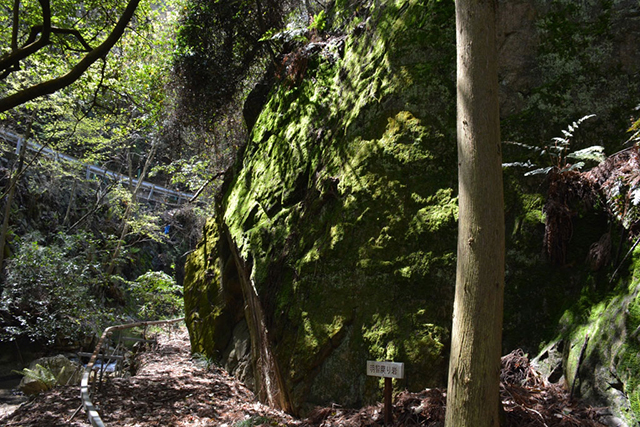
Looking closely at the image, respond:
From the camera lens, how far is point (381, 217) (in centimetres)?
480

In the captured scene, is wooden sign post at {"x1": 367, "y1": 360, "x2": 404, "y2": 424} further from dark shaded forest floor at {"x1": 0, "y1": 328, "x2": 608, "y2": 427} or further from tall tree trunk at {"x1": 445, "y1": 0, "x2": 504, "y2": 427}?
tall tree trunk at {"x1": 445, "y1": 0, "x2": 504, "y2": 427}

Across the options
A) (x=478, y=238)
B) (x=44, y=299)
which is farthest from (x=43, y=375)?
(x=478, y=238)

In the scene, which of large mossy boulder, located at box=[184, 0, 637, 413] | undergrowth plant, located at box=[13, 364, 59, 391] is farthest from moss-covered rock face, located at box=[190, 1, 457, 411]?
undergrowth plant, located at box=[13, 364, 59, 391]

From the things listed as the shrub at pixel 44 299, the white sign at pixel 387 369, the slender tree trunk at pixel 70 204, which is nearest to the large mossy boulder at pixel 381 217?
the white sign at pixel 387 369

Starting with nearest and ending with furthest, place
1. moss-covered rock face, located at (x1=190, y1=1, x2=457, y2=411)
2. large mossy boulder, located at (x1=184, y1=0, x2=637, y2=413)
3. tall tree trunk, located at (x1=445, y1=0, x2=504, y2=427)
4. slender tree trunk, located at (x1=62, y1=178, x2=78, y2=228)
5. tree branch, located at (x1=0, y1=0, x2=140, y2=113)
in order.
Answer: tall tree trunk, located at (x1=445, y1=0, x2=504, y2=427), large mossy boulder, located at (x1=184, y1=0, x2=637, y2=413), moss-covered rock face, located at (x1=190, y1=1, x2=457, y2=411), tree branch, located at (x1=0, y1=0, x2=140, y2=113), slender tree trunk, located at (x1=62, y1=178, x2=78, y2=228)

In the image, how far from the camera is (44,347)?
42.2ft

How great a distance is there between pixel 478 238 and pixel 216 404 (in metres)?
5.08

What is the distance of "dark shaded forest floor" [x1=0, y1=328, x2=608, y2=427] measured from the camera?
10.5 feet

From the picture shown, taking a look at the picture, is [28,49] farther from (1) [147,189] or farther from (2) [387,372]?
(1) [147,189]

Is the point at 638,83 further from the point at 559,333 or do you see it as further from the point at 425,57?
the point at 559,333

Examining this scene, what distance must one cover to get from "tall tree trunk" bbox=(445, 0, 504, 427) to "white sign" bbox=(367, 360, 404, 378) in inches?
28.0

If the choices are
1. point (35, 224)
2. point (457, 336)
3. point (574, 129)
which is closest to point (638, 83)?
point (574, 129)

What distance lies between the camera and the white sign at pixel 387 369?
131 inches

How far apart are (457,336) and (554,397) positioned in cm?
134
